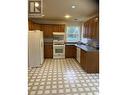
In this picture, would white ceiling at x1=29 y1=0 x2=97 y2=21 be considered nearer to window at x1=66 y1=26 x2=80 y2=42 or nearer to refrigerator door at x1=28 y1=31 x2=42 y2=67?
refrigerator door at x1=28 y1=31 x2=42 y2=67

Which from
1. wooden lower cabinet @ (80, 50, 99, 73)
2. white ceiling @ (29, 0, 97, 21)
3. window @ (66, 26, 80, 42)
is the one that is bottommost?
wooden lower cabinet @ (80, 50, 99, 73)

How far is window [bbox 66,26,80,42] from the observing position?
9.59 meters

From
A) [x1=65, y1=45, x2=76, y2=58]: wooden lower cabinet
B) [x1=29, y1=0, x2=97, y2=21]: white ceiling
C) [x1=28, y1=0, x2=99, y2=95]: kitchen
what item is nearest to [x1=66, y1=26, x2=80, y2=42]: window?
[x1=28, y1=0, x2=99, y2=95]: kitchen

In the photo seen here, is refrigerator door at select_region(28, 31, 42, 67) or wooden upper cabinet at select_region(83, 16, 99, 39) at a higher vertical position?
wooden upper cabinet at select_region(83, 16, 99, 39)

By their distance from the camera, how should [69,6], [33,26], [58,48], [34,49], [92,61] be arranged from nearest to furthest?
1. [69,6]
2. [92,61]
3. [34,49]
4. [33,26]
5. [58,48]

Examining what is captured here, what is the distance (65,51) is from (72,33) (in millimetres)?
1341

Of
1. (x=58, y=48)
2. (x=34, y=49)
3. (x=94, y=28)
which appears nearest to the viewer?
(x=94, y=28)

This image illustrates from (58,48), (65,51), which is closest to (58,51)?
(58,48)

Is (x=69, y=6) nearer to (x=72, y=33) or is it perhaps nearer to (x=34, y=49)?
(x=34, y=49)

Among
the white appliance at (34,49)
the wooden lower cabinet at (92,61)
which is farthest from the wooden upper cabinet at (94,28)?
the white appliance at (34,49)

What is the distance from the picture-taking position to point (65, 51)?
9.16 m
